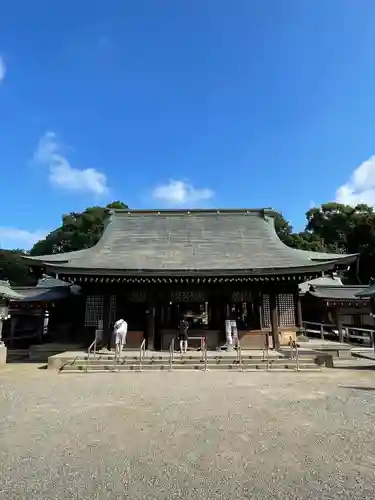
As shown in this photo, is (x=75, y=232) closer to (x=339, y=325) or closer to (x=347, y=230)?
(x=347, y=230)

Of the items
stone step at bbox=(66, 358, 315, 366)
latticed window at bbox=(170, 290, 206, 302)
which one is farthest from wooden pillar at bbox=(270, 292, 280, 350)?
latticed window at bbox=(170, 290, 206, 302)

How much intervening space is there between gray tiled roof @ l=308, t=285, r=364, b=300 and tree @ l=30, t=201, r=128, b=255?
1352 inches

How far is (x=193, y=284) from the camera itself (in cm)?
1641

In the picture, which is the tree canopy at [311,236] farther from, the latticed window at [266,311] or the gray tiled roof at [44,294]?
the latticed window at [266,311]

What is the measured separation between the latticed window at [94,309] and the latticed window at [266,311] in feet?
26.2

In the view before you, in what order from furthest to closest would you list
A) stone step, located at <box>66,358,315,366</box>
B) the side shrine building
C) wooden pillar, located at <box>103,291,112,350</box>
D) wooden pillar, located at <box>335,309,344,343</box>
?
wooden pillar, located at <box>335,309,344,343</box>
wooden pillar, located at <box>103,291,112,350</box>
the side shrine building
stone step, located at <box>66,358,315,366</box>

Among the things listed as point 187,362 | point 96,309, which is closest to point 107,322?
point 96,309

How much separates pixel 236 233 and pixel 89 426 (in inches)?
636

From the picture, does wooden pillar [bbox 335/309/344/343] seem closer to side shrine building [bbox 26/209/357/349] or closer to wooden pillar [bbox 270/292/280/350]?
side shrine building [bbox 26/209/357/349]

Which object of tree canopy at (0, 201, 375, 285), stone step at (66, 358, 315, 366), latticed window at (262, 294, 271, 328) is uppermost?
tree canopy at (0, 201, 375, 285)

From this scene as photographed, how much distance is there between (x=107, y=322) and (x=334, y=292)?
576 inches

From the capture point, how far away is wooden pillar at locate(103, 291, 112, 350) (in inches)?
627

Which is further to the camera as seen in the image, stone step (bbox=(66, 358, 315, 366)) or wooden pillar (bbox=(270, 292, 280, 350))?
wooden pillar (bbox=(270, 292, 280, 350))

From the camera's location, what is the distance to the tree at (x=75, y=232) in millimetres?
50719
